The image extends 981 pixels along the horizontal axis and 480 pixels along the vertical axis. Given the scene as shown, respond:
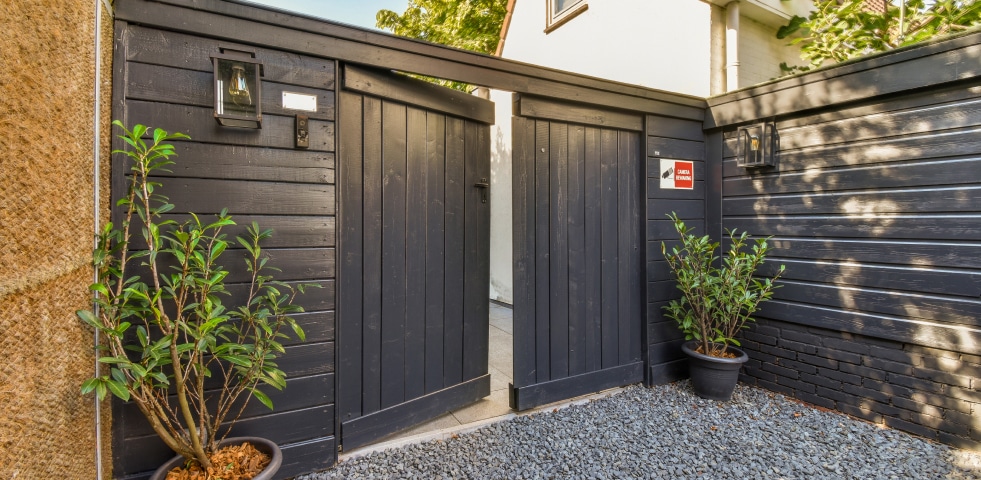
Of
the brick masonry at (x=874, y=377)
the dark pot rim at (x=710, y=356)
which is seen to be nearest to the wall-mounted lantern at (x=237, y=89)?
the dark pot rim at (x=710, y=356)

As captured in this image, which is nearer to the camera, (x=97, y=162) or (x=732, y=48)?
(x=97, y=162)

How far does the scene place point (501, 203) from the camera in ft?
20.1

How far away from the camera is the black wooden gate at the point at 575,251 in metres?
2.67

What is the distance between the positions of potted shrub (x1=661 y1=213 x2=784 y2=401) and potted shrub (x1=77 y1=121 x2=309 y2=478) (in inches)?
96.2

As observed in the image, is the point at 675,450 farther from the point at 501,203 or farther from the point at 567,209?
the point at 501,203

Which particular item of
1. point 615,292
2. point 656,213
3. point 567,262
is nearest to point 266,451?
point 567,262

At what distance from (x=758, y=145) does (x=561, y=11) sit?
3.50m

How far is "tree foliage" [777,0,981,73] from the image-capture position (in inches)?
105

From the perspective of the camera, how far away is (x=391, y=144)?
231cm

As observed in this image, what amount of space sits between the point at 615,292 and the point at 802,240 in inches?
48.4

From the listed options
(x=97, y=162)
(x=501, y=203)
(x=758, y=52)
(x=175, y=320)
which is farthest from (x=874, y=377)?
(x=501, y=203)

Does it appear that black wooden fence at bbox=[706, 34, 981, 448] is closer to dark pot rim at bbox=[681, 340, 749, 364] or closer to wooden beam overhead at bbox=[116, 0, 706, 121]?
dark pot rim at bbox=[681, 340, 749, 364]

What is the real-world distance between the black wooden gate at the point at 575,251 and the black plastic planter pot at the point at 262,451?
4.59ft

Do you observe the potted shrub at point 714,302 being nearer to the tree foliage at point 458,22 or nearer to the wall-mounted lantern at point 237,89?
the wall-mounted lantern at point 237,89
